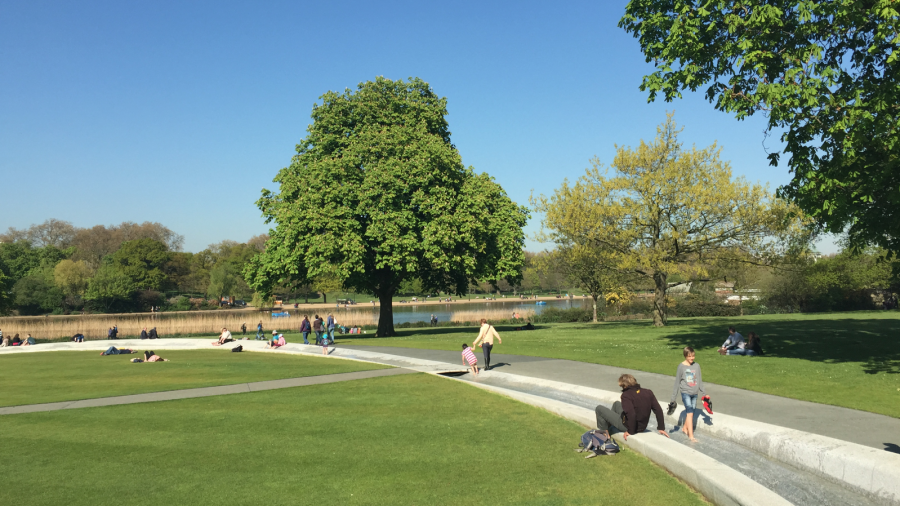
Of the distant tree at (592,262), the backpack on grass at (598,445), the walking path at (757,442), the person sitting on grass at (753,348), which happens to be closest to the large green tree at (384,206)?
the distant tree at (592,262)

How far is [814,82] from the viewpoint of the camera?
1672 cm

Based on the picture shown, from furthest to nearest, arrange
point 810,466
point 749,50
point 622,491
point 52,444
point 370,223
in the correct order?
point 370,223, point 749,50, point 52,444, point 810,466, point 622,491

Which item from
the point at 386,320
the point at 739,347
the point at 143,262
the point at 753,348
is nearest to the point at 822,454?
the point at 739,347

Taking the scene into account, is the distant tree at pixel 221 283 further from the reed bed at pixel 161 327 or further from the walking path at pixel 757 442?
the walking path at pixel 757 442

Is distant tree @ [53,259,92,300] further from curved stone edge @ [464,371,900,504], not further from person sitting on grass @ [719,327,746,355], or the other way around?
curved stone edge @ [464,371,900,504]

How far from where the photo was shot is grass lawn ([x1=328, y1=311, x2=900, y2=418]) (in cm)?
1501

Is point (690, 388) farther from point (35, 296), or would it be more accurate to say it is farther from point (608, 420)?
point (35, 296)

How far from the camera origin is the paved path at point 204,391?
15526mm

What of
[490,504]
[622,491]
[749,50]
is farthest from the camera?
[749,50]

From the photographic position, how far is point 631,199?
129 ft

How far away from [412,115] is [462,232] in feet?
32.0

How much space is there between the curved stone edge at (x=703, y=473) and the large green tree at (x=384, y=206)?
2354 centimetres

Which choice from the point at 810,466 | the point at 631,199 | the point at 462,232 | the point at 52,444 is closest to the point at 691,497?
the point at 810,466

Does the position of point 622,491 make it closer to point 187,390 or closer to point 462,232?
point 187,390
